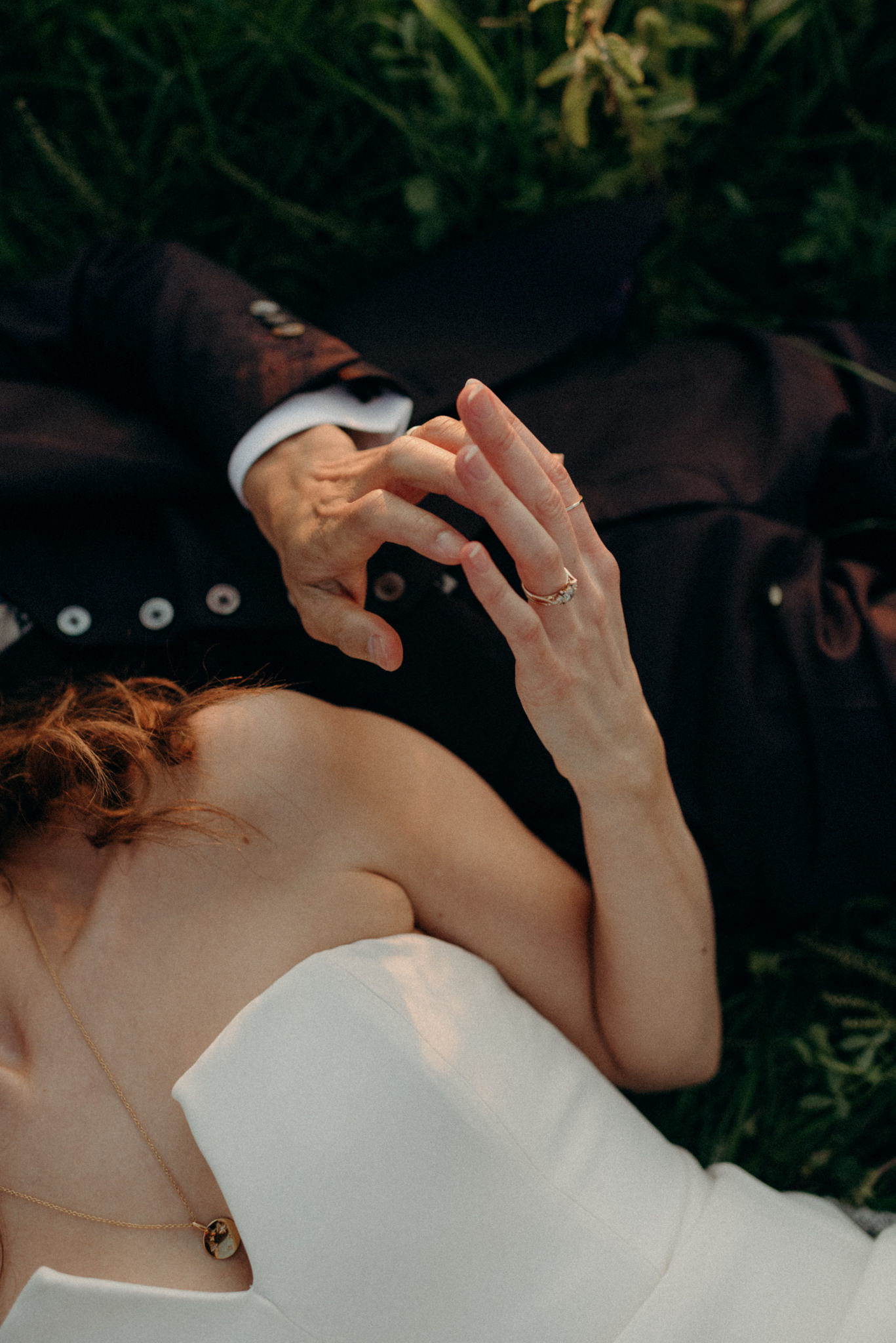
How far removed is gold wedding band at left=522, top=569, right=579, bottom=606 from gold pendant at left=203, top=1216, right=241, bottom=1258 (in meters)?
0.75

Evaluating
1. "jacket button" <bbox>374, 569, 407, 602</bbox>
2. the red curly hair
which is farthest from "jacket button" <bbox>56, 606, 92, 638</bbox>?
"jacket button" <bbox>374, 569, 407, 602</bbox>

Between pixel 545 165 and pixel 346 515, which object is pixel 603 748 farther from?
pixel 545 165

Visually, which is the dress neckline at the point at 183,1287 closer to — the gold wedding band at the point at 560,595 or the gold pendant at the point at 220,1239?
the gold pendant at the point at 220,1239

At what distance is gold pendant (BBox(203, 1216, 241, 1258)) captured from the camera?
41.1 inches

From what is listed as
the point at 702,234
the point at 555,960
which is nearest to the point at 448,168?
the point at 702,234

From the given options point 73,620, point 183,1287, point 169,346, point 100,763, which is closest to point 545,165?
point 169,346

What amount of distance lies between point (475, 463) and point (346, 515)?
21 centimetres

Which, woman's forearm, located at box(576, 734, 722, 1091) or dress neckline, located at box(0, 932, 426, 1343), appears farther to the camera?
woman's forearm, located at box(576, 734, 722, 1091)

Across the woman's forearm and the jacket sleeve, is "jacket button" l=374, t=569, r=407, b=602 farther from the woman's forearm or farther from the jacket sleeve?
the woman's forearm

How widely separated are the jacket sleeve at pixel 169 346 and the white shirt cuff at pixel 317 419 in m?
0.01

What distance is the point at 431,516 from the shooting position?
0.94 m

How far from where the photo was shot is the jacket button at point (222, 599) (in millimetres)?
1315

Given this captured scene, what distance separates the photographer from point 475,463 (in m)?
0.85

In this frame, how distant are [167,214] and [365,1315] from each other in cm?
181
